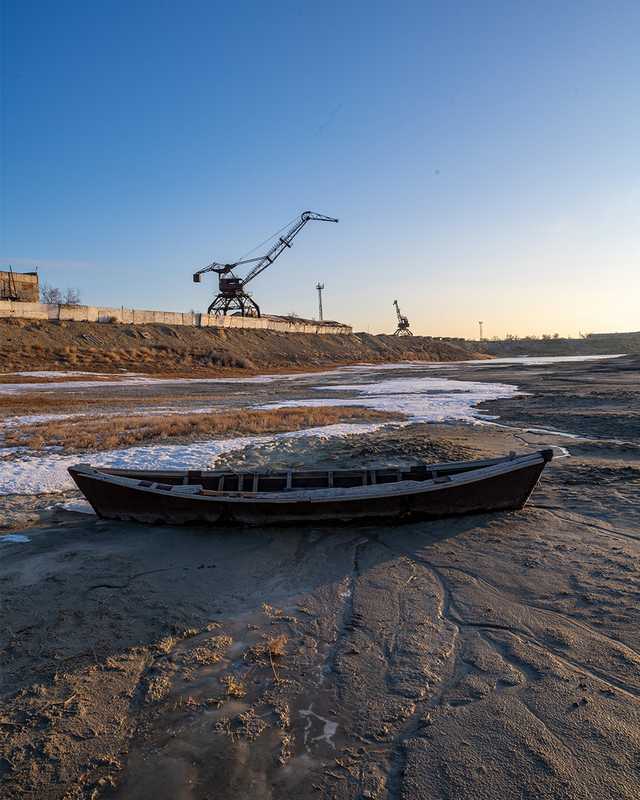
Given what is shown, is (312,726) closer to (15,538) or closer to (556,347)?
(15,538)

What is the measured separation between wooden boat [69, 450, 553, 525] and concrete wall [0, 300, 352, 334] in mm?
48286

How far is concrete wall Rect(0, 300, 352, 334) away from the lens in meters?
51.1

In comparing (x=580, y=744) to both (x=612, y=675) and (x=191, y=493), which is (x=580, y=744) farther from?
(x=191, y=493)

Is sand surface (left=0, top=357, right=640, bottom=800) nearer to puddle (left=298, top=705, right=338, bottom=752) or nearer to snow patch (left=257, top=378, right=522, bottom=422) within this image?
puddle (left=298, top=705, right=338, bottom=752)

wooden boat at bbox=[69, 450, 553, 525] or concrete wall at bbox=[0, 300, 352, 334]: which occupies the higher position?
concrete wall at bbox=[0, 300, 352, 334]

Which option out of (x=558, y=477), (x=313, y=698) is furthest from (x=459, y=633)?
(x=558, y=477)

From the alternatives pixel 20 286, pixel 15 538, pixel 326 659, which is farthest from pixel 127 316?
pixel 326 659

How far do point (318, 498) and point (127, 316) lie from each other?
55.8m

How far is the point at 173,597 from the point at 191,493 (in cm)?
214

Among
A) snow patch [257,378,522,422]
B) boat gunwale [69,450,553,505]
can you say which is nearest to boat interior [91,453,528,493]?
boat gunwale [69,450,553,505]

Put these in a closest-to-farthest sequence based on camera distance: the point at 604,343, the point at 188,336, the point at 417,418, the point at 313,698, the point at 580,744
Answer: the point at 580,744 < the point at 313,698 < the point at 417,418 < the point at 188,336 < the point at 604,343

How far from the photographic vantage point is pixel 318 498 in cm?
823

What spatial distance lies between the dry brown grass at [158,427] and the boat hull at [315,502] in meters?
5.79

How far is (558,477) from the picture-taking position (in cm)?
1125
